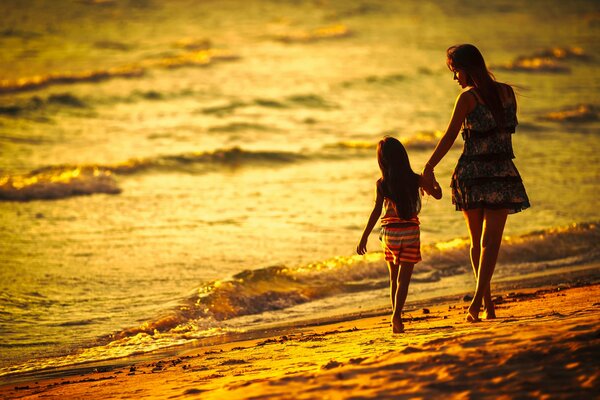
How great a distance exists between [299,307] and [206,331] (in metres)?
1.22

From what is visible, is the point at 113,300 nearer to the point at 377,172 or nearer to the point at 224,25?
the point at 377,172

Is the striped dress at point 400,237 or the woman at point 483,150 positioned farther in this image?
the striped dress at point 400,237

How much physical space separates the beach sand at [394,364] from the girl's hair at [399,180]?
850 millimetres

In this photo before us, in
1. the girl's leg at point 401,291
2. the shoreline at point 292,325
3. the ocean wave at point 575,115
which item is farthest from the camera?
the ocean wave at point 575,115

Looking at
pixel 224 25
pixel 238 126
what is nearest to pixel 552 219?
pixel 238 126

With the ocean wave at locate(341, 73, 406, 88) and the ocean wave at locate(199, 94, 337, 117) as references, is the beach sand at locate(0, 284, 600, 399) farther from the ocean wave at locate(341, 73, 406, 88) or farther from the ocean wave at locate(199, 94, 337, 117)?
the ocean wave at locate(341, 73, 406, 88)

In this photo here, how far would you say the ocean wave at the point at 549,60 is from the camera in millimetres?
34500

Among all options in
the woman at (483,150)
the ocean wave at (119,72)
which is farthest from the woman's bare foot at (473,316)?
the ocean wave at (119,72)

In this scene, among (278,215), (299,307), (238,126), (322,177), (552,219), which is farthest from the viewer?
(238,126)

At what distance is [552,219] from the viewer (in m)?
13.0

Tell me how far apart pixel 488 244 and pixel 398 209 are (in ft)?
2.08

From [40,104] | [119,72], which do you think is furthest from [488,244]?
[119,72]

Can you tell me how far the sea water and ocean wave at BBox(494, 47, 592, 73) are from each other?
0.14 meters

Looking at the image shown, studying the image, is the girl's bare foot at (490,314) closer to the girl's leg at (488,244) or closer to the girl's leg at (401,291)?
the girl's leg at (488,244)
